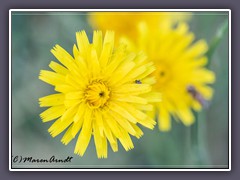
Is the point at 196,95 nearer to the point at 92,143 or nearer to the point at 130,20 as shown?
the point at 130,20

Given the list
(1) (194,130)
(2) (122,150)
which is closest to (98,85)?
(1) (194,130)

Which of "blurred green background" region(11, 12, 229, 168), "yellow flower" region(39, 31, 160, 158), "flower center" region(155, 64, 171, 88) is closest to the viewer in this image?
"yellow flower" region(39, 31, 160, 158)

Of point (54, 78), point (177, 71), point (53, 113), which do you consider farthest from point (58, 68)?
point (177, 71)

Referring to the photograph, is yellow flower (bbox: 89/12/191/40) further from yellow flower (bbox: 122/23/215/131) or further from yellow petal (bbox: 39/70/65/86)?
yellow petal (bbox: 39/70/65/86)

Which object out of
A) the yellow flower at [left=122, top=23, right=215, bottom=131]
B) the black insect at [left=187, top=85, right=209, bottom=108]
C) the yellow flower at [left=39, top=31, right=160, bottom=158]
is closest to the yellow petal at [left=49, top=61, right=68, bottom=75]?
the yellow flower at [left=39, top=31, right=160, bottom=158]

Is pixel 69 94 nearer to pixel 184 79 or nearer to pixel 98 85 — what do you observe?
pixel 98 85

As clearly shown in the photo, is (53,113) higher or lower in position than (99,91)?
lower
